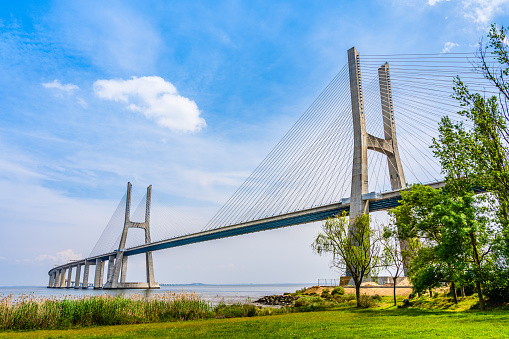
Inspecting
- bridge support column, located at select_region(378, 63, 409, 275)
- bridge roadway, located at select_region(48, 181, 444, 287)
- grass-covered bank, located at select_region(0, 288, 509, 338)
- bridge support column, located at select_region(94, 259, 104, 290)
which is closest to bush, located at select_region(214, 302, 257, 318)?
grass-covered bank, located at select_region(0, 288, 509, 338)

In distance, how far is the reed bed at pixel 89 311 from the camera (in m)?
15.8

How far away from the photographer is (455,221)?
17625 millimetres

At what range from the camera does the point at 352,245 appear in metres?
26.4

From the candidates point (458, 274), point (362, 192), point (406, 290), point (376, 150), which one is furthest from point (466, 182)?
point (376, 150)

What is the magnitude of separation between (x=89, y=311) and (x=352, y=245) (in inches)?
699

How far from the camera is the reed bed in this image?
623 inches

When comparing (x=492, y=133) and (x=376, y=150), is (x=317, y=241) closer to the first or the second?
(x=492, y=133)

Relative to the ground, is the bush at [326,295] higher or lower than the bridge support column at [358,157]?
lower

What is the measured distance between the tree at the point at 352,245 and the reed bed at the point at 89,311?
385 inches

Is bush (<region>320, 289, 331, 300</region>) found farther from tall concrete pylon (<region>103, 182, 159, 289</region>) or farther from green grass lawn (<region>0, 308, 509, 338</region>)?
tall concrete pylon (<region>103, 182, 159, 289</region>)

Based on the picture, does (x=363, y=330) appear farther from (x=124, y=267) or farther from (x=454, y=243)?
(x=124, y=267)

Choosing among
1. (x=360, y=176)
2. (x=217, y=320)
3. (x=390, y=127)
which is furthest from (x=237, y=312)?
(x=390, y=127)

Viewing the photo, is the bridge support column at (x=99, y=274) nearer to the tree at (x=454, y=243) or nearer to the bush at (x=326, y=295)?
the bush at (x=326, y=295)

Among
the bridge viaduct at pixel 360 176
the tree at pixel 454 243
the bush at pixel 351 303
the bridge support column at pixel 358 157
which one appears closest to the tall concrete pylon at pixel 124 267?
the bridge viaduct at pixel 360 176
